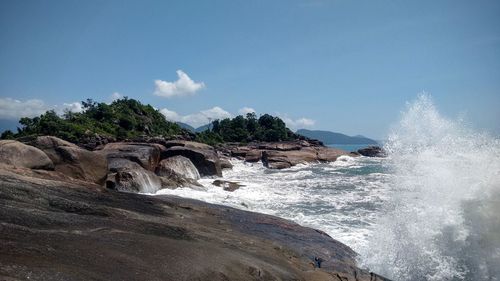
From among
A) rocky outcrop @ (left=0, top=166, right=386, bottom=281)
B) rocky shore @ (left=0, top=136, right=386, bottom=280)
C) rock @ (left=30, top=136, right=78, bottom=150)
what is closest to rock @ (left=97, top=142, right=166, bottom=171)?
rock @ (left=30, top=136, right=78, bottom=150)

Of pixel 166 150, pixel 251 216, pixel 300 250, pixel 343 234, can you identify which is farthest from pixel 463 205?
pixel 166 150

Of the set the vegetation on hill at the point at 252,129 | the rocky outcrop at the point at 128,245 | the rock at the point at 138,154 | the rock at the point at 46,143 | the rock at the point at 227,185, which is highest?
the vegetation on hill at the point at 252,129

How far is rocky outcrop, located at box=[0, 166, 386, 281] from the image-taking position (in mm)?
5285

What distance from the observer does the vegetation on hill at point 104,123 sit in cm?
4084

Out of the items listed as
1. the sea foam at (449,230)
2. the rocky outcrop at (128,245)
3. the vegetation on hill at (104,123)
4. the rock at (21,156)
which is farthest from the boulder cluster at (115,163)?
the vegetation on hill at (104,123)

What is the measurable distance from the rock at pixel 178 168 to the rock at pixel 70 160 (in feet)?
24.9

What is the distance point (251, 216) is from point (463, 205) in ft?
23.7

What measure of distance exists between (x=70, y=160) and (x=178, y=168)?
33.3ft

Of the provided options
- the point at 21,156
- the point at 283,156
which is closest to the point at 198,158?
the point at 21,156

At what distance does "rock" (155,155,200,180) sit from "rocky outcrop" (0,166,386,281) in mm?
11985

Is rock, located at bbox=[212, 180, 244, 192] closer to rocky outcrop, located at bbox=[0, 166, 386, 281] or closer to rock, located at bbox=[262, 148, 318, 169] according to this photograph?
rocky outcrop, located at bbox=[0, 166, 386, 281]

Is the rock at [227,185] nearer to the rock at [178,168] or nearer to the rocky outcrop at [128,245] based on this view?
the rock at [178,168]

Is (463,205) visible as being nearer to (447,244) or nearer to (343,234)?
(447,244)

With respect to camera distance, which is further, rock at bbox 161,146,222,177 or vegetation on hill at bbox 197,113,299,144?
vegetation on hill at bbox 197,113,299,144
